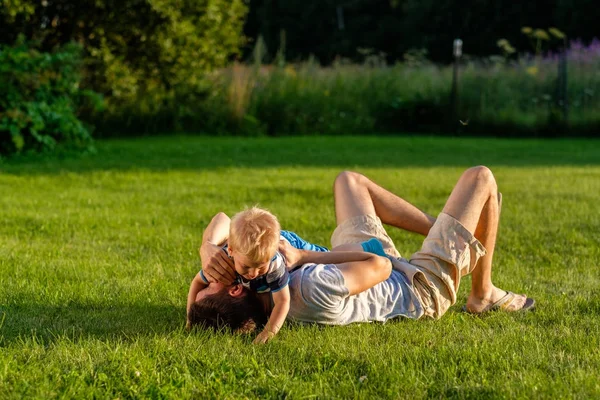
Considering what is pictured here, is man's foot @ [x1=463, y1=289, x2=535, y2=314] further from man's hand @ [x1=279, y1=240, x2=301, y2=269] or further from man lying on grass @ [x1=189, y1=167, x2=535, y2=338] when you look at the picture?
man's hand @ [x1=279, y1=240, x2=301, y2=269]

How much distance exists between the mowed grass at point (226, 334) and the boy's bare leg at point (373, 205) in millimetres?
577

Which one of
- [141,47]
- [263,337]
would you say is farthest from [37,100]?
[263,337]

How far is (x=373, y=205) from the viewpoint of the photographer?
5418 mm

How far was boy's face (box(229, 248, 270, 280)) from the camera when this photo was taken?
3941mm

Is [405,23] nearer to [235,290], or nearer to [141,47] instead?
[141,47]

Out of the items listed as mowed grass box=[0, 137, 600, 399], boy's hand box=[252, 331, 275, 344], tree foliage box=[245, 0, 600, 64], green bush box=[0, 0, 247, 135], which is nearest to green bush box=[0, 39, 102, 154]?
mowed grass box=[0, 137, 600, 399]

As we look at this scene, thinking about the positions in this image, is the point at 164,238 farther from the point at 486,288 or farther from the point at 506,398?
the point at 506,398

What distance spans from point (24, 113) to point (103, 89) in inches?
212

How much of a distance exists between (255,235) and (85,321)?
4.36 ft

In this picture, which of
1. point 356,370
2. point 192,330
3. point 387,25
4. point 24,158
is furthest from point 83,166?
point 387,25

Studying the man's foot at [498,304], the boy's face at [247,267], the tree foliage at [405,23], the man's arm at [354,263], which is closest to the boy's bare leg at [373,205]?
the man's foot at [498,304]

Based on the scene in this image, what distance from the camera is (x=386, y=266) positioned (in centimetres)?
447

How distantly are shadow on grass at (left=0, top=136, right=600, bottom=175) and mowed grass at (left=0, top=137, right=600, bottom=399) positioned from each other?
0.66 meters

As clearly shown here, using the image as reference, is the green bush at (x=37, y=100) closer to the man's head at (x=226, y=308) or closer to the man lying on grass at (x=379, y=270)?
the man lying on grass at (x=379, y=270)
